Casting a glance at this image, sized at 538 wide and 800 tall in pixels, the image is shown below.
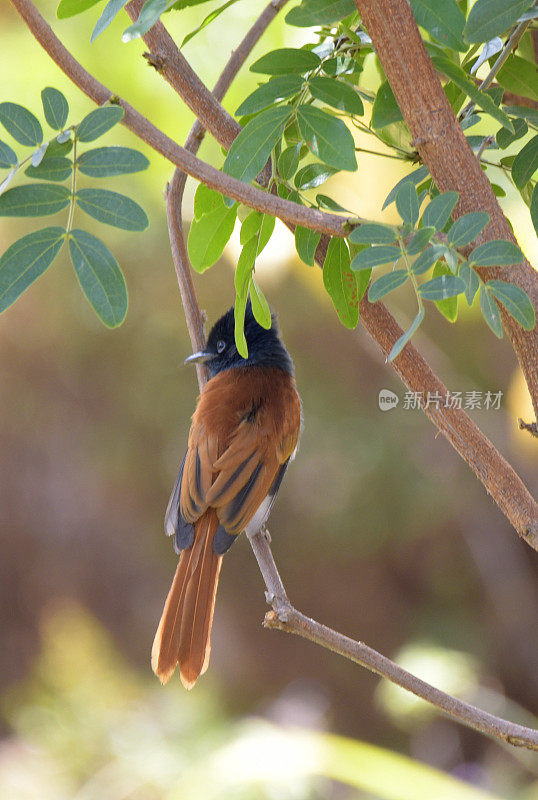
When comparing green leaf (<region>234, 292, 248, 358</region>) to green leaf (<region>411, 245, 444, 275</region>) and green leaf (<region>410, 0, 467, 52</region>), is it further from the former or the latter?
green leaf (<region>410, 0, 467, 52</region>)

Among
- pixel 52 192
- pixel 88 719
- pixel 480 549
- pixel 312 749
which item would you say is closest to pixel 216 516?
pixel 52 192

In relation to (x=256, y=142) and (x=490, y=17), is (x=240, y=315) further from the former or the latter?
(x=490, y=17)

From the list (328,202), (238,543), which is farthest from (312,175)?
(238,543)

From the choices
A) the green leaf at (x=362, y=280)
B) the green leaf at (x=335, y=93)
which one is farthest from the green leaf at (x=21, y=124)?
the green leaf at (x=362, y=280)

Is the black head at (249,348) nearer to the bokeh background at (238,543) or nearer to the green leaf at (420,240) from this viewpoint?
the green leaf at (420,240)

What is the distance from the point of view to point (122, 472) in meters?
4.26

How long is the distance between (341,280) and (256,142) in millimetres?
255

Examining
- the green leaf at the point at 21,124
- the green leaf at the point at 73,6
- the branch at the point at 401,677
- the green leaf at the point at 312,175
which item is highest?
the green leaf at the point at 73,6

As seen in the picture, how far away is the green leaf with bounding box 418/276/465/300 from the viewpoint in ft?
2.69

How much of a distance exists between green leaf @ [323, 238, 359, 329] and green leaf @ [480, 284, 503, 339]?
272 mm

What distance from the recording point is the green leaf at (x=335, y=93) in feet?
3.22

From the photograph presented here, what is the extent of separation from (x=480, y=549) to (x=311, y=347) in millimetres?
1383

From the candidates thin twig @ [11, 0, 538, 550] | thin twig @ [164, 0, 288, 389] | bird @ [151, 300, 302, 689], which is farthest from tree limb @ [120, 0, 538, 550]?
bird @ [151, 300, 302, 689]

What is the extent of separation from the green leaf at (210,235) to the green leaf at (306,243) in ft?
0.37
